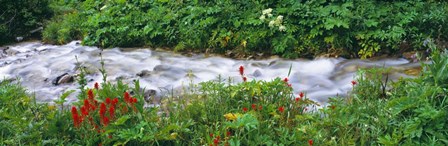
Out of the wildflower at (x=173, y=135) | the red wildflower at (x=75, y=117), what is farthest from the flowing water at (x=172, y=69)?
the red wildflower at (x=75, y=117)

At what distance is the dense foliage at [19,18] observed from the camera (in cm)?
1205

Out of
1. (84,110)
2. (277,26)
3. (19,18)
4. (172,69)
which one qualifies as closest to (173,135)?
(84,110)

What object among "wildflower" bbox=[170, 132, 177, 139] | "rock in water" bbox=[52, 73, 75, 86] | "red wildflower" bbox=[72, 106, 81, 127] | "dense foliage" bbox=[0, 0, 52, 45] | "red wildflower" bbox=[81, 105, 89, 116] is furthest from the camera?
"dense foliage" bbox=[0, 0, 52, 45]

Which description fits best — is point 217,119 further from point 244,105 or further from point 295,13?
point 295,13

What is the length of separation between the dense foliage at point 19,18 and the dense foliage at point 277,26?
272cm

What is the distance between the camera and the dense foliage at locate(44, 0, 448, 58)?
7762 millimetres

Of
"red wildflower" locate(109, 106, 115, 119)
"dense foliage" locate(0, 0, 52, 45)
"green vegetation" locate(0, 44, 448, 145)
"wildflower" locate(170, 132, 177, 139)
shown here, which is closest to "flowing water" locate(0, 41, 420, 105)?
"green vegetation" locate(0, 44, 448, 145)

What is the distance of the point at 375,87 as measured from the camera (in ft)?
16.7

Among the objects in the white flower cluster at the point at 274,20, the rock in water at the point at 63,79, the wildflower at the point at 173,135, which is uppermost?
the white flower cluster at the point at 274,20

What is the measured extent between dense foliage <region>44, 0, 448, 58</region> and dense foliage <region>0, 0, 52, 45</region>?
2717 mm

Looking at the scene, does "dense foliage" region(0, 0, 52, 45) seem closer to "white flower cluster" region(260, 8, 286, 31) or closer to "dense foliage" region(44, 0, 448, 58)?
"dense foliage" region(44, 0, 448, 58)

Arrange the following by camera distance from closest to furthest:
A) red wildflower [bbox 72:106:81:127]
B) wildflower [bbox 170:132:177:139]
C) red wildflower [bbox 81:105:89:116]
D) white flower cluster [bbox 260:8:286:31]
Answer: red wildflower [bbox 72:106:81:127], red wildflower [bbox 81:105:89:116], wildflower [bbox 170:132:177:139], white flower cluster [bbox 260:8:286:31]

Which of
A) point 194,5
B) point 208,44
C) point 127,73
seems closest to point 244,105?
point 127,73

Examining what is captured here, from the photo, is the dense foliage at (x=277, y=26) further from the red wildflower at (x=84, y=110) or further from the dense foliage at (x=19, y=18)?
the red wildflower at (x=84, y=110)
